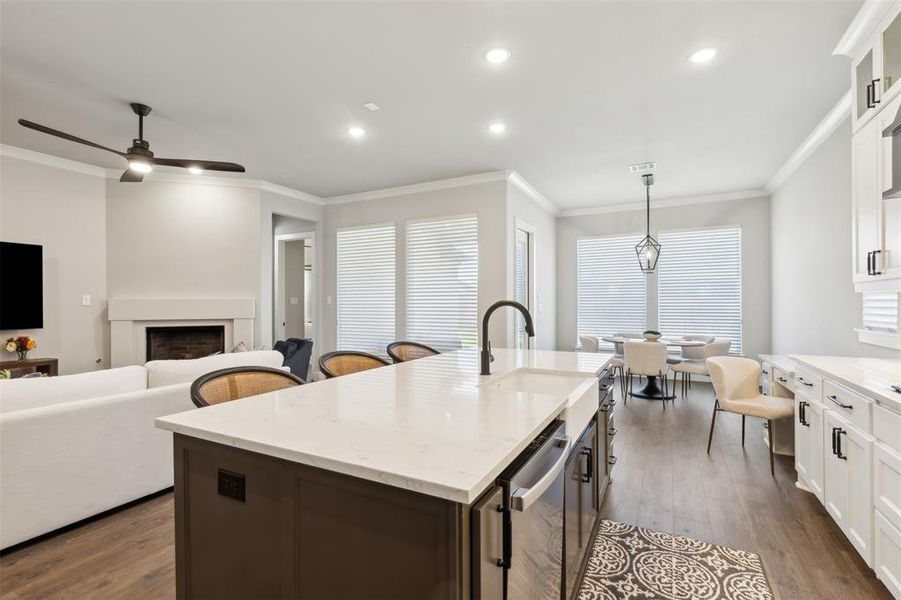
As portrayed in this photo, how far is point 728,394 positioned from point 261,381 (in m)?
3.42

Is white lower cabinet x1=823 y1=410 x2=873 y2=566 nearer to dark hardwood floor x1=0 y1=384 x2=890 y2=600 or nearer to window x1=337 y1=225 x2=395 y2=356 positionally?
dark hardwood floor x1=0 y1=384 x2=890 y2=600

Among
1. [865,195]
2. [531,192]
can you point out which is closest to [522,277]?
[531,192]

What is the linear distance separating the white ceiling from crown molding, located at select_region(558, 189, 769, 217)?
143 cm

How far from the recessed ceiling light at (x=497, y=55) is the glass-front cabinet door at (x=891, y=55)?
77.1 inches

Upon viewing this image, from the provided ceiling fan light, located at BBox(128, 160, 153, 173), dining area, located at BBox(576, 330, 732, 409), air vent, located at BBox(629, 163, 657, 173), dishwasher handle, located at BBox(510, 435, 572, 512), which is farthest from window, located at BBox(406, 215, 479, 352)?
dishwasher handle, located at BBox(510, 435, 572, 512)

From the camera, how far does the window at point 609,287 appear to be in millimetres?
6793

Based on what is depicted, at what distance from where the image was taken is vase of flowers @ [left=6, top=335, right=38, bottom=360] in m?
4.23

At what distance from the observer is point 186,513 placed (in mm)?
1284

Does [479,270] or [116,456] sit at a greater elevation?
[479,270]

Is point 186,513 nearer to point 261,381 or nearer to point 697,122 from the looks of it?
point 261,381

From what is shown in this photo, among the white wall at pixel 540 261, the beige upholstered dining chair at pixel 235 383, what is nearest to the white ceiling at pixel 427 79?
the white wall at pixel 540 261

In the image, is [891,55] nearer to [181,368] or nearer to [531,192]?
[531,192]

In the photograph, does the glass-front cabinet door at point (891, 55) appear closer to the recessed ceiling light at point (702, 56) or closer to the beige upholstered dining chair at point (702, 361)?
the recessed ceiling light at point (702, 56)

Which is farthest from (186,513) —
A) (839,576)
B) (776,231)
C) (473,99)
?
(776,231)
